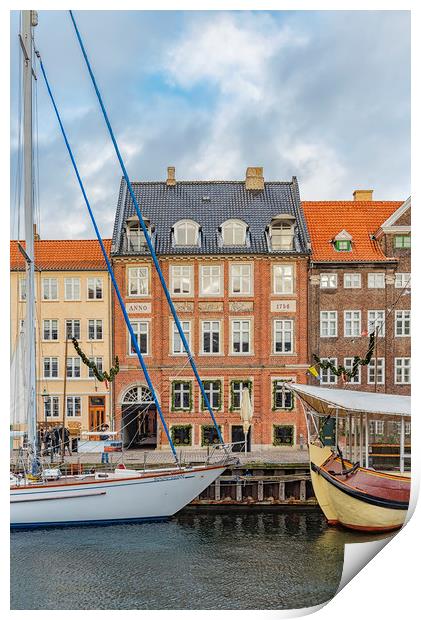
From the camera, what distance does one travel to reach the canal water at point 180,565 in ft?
22.4

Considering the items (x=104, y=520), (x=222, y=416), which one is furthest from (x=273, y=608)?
(x=222, y=416)

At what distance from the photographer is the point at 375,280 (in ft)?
42.8

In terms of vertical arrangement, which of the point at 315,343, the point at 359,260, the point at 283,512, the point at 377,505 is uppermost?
the point at 359,260

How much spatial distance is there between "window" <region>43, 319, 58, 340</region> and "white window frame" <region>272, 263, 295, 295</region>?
3.77 meters

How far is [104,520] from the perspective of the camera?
412 inches

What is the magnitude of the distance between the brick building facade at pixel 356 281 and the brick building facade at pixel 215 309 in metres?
0.41

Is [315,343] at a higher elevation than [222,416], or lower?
higher

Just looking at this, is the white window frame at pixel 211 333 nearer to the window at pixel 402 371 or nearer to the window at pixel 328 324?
the window at pixel 328 324

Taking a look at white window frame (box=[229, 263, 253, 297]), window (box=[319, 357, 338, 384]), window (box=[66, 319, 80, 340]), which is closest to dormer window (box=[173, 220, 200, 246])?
white window frame (box=[229, 263, 253, 297])

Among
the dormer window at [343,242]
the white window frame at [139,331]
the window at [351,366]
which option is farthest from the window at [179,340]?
the dormer window at [343,242]

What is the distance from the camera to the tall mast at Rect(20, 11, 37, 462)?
7.89 m

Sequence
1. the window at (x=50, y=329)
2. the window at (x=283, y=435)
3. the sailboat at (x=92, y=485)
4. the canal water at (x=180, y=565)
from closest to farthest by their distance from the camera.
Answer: the canal water at (x=180, y=565) → the sailboat at (x=92, y=485) → the window at (x=283, y=435) → the window at (x=50, y=329)

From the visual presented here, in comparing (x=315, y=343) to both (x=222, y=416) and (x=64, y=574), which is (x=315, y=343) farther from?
(x=64, y=574)
